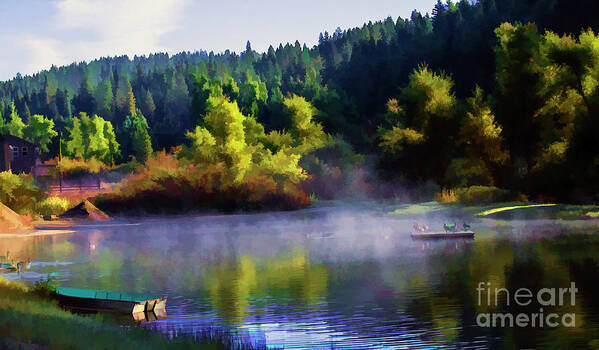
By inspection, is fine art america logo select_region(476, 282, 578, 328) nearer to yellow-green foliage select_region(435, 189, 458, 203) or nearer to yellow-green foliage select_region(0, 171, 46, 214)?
yellow-green foliage select_region(435, 189, 458, 203)

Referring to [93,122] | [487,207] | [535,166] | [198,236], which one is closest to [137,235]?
[198,236]

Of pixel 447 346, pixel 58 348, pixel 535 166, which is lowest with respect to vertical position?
pixel 447 346

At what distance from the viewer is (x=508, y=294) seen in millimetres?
23703

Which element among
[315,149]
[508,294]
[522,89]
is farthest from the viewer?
[315,149]

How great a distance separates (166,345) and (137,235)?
38.1 metres

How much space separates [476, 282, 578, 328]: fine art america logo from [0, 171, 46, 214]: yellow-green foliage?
151ft

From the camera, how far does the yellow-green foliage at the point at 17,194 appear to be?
61.4 m

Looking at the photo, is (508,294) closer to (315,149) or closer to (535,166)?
(535,166)

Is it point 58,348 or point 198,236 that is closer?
point 58,348

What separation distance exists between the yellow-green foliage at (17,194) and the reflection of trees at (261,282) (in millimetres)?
31791

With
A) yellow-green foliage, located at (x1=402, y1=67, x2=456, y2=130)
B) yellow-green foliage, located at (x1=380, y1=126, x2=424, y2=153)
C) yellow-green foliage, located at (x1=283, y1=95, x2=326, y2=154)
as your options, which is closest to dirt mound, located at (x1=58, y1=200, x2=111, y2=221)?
yellow-green foliage, located at (x1=380, y1=126, x2=424, y2=153)

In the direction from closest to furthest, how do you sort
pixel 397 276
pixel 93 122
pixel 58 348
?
1. pixel 58 348
2. pixel 397 276
3. pixel 93 122

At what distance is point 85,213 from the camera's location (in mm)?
64312

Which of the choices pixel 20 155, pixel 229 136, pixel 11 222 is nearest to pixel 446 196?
pixel 229 136
